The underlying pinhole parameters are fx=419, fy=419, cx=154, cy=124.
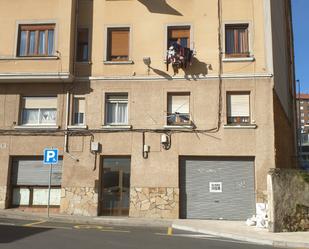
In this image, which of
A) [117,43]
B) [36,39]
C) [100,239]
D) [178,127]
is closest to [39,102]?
[36,39]

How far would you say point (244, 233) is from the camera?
504 inches

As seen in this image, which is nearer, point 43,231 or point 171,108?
point 43,231

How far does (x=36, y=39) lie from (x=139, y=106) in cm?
551

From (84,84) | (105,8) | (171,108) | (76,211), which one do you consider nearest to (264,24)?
(171,108)

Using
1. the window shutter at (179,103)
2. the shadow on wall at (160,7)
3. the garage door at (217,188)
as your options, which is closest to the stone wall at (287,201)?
the garage door at (217,188)

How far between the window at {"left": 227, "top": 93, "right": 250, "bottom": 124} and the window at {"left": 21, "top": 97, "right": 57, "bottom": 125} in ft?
24.7

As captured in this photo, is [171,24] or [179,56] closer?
[179,56]

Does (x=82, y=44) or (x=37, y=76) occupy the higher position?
(x=82, y=44)

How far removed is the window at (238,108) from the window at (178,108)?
174cm

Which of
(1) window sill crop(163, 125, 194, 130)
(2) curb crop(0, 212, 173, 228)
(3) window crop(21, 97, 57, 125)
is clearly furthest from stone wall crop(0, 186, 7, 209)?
(1) window sill crop(163, 125, 194, 130)

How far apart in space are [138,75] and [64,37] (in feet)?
11.8

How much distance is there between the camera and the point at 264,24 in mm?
17516

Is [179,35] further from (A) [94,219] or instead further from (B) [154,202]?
(A) [94,219]

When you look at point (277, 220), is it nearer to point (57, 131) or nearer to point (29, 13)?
point (57, 131)
